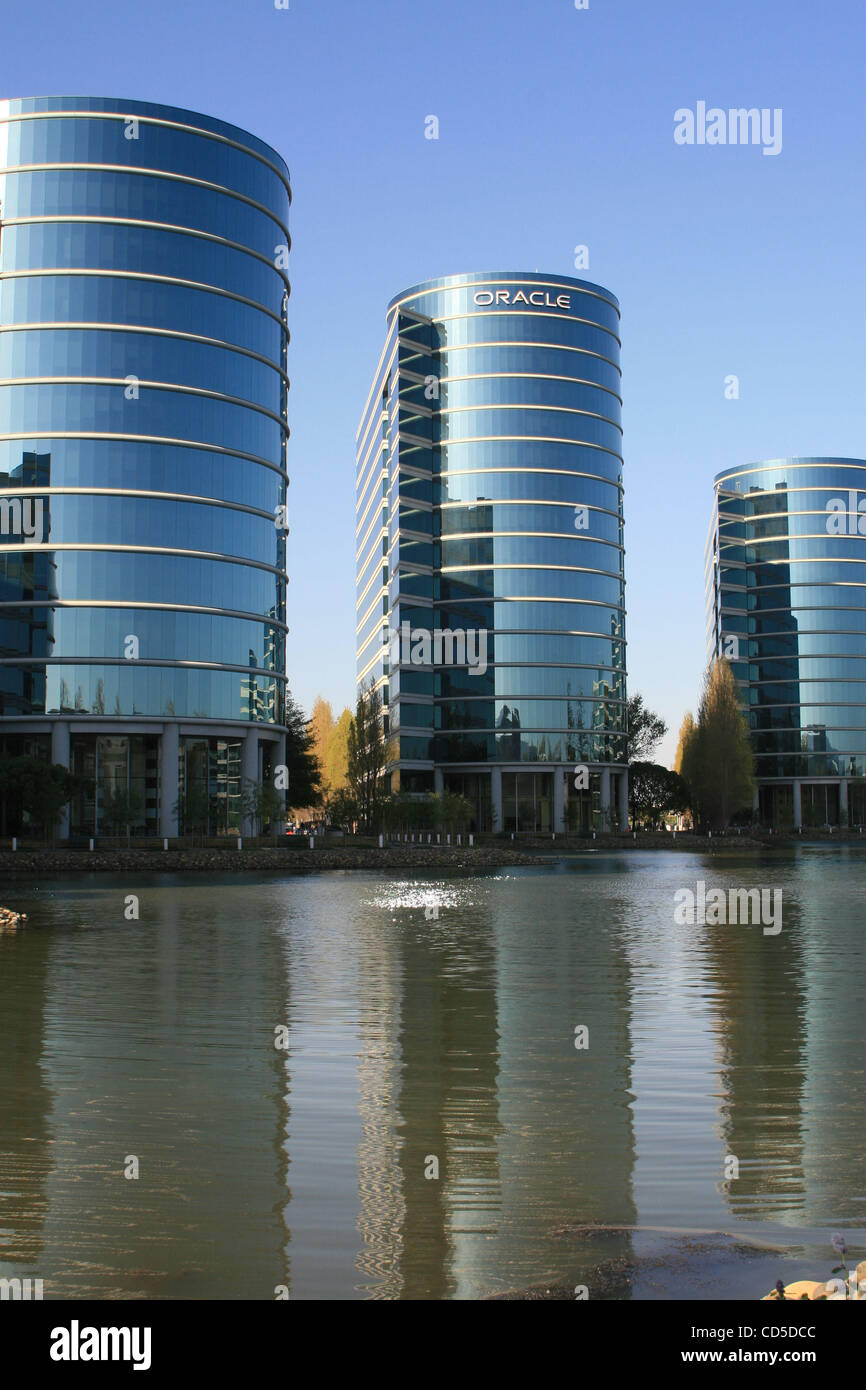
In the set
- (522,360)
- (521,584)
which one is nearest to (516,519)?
(521,584)

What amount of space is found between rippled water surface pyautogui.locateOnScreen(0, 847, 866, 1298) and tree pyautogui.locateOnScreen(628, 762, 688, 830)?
118478 mm

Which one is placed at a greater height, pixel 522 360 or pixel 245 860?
pixel 522 360

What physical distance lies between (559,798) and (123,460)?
59693mm

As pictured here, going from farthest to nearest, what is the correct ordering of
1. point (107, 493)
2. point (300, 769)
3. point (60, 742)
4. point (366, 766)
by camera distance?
point (300, 769)
point (366, 766)
point (107, 493)
point (60, 742)

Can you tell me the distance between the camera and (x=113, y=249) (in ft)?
286

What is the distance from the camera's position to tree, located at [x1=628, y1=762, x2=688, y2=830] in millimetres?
145125

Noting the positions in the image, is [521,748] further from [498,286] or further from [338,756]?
[498,286]

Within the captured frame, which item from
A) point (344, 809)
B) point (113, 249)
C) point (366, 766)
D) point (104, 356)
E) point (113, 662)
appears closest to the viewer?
point (113, 662)

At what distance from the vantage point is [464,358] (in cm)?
13350

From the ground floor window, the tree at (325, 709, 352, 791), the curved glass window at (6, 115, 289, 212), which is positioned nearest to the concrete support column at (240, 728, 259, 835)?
the ground floor window

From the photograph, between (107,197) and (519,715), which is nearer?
(107,197)

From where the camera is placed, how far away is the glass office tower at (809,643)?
6585 inches
